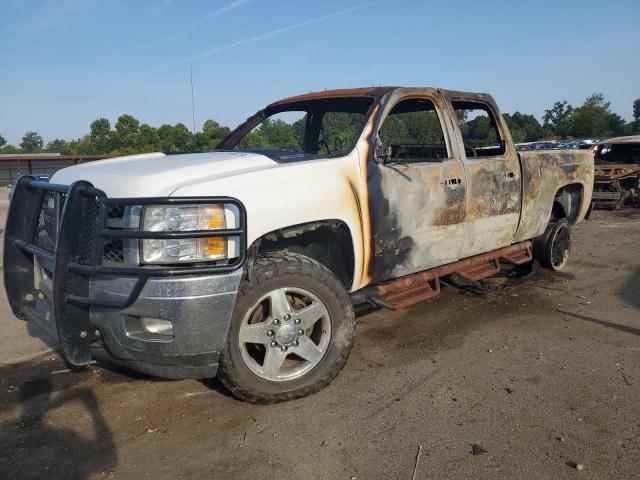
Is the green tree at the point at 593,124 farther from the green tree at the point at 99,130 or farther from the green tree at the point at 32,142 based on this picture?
the green tree at the point at 32,142

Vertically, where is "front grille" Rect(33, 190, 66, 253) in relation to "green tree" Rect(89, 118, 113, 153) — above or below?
below

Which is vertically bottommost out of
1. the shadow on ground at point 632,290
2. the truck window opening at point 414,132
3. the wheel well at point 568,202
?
the shadow on ground at point 632,290

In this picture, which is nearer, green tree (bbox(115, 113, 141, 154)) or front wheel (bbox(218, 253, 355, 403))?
front wheel (bbox(218, 253, 355, 403))

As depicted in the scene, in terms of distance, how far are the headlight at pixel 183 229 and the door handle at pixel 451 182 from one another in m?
2.01

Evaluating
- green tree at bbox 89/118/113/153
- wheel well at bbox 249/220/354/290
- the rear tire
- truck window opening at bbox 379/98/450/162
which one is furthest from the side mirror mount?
green tree at bbox 89/118/113/153

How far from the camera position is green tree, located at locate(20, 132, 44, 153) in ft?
360

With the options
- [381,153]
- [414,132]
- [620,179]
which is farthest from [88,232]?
[620,179]

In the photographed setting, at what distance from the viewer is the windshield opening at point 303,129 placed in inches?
177

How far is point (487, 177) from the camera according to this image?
15.5ft

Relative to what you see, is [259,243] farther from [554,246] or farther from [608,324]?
[554,246]

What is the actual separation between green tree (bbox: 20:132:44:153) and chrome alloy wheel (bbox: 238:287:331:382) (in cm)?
11964

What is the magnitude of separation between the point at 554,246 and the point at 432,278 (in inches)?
97.9

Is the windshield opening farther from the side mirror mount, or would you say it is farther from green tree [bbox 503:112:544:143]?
green tree [bbox 503:112:544:143]

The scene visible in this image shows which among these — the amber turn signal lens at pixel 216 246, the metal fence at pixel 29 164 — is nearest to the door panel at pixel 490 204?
the amber turn signal lens at pixel 216 246
